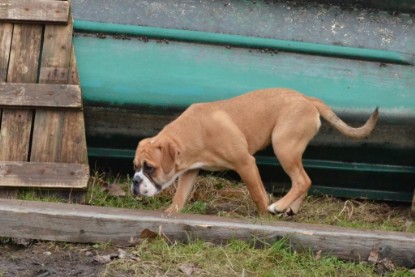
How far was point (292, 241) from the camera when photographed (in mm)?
5578

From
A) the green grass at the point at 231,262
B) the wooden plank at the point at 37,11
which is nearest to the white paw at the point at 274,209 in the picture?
the green grass at the point at 231,262

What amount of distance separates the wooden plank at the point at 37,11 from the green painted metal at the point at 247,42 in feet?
1.18

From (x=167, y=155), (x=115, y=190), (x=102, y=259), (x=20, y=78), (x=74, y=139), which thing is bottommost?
(x=115, y=190)

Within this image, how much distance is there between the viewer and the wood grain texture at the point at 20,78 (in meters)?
6.90

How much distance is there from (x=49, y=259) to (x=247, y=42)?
119 inches

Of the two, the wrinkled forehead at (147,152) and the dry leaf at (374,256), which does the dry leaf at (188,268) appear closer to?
the dry leaf at (374,256)

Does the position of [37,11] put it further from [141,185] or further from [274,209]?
[274,209]

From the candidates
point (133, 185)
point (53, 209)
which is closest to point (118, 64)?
point (133, 185)

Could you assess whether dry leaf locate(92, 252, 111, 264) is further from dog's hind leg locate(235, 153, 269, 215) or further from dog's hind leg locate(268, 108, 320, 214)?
dog's hind leg locate(268, 108, 320, 214)

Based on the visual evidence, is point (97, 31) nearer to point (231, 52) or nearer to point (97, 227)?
point (231, 52)

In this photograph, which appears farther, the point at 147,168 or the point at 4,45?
the point at 4,45

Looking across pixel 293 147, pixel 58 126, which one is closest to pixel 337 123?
pixel 293 147

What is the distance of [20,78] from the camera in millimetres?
7016

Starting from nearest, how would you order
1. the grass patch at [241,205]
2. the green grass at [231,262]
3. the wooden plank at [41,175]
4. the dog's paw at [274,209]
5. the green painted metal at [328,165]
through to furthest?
1. the green grass at [231,262]
2. the wooden plank at [41,175]
3. the dog's paw at [274,209]
4. the grass patch at [241,205]
5. the green painted metal at [328,165]
